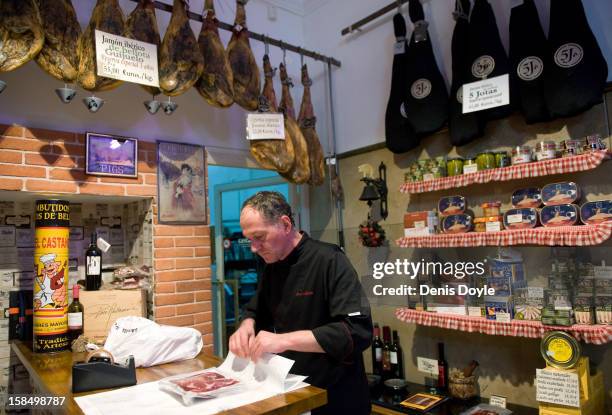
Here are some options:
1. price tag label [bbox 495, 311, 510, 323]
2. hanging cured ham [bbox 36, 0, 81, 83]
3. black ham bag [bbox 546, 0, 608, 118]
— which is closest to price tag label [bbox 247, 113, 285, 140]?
hanging cured ham [bbox 36, 0, 81, 83]

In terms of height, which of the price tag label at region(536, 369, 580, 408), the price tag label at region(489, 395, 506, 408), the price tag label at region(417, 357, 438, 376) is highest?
the price tag label at region(536, 369, 580, 408)

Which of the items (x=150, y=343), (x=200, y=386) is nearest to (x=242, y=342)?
(x=200, y=386)

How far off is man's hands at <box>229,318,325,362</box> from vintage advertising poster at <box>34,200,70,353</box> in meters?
1.11

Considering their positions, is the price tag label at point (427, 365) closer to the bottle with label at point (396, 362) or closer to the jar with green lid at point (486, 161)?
the bottle with label at point (396, 362)

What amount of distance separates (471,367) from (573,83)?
5.48ft

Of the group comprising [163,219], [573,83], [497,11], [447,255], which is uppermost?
[497,11]

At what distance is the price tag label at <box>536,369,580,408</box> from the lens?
1996mm

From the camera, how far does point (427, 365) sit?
2875 mm

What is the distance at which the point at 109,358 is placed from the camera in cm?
161

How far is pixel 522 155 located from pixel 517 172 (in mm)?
103

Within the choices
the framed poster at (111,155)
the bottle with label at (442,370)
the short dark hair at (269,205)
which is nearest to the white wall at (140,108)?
the framed poster at (111,155)

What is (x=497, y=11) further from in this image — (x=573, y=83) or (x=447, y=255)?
(x=447, y=255)

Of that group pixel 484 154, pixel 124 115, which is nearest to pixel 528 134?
pixel 484 154

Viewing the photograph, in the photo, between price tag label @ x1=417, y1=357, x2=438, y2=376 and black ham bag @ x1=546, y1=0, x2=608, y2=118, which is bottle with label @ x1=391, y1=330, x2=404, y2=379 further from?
black ham bag @ x1=546, y1=0, x2=608, y2=118
